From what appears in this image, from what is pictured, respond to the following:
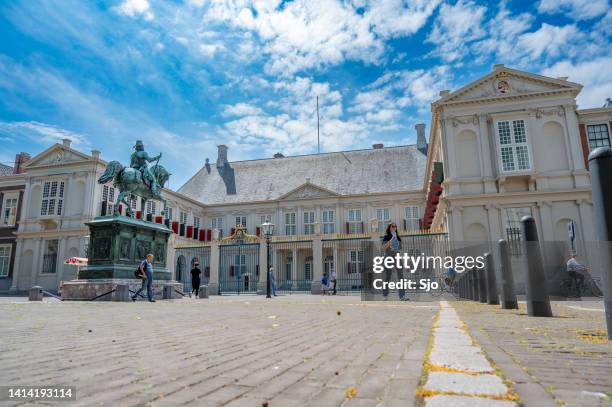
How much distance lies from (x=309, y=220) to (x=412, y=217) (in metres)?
10.5

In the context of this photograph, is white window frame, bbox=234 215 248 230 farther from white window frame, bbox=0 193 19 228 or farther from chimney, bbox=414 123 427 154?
chimney, bbox=414 123 427 154

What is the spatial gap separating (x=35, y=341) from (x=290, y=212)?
3904 centimetres

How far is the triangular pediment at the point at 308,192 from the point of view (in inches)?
1636

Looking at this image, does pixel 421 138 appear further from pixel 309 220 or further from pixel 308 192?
pixel 309 220

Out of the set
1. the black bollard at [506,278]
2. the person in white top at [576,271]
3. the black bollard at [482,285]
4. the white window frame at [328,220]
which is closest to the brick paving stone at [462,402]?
the black bollard at [506,278]

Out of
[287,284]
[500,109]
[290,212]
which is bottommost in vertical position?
[287,284]

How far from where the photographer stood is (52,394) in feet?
6.39

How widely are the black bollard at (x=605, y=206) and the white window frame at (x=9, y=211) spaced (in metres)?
42.5

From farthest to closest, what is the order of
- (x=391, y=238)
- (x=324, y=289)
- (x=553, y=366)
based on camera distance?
(x=324, y=289), (x=391, y=238), (x=553, y=366)

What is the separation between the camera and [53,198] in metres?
33.9

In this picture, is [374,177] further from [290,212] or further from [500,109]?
[500,109]

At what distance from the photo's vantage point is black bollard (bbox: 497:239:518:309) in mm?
7703

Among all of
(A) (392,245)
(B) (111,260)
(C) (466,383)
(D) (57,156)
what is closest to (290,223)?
(D) (57,156)

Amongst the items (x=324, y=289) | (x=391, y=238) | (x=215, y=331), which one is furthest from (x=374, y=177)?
(x=215, y=331)
